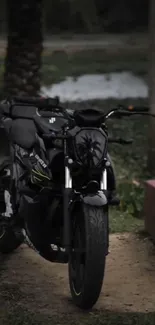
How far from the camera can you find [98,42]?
21.9 metres

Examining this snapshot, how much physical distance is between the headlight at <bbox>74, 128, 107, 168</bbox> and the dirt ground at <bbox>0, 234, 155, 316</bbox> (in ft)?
3.17

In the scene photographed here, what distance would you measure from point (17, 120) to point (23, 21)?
4913mm

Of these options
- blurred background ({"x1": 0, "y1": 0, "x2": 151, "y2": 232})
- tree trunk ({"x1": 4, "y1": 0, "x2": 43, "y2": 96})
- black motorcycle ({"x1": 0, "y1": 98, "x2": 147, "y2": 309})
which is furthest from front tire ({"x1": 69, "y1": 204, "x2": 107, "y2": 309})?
tree trunk ({"x1": 4, "y1": 0, "x2": 43, "y2": 96})

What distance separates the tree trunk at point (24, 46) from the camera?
1084 centimetres

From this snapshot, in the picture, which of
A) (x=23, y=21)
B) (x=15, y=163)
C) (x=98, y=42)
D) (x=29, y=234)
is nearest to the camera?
(x=29, y=234)

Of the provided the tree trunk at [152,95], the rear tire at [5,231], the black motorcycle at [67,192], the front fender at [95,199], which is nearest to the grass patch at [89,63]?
the tree trunk at [152,95]

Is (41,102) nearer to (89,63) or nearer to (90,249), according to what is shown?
(90,249)

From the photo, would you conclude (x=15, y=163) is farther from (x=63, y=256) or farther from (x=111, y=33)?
(x=111, y=33)

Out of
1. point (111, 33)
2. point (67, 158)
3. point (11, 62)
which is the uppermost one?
point (67, 158)

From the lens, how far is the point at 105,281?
5930 millimetres

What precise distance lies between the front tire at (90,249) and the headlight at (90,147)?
0.98 feet

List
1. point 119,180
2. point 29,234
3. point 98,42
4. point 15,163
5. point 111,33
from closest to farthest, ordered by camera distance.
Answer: point 29,234 < point 15,163 < point 119,180 < point 98,42 < point 111,33

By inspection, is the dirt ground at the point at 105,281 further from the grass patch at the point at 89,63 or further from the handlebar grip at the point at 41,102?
the grass patch at the point at 89,63

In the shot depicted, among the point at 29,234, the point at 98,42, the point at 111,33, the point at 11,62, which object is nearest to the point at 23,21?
the point at 11,62
